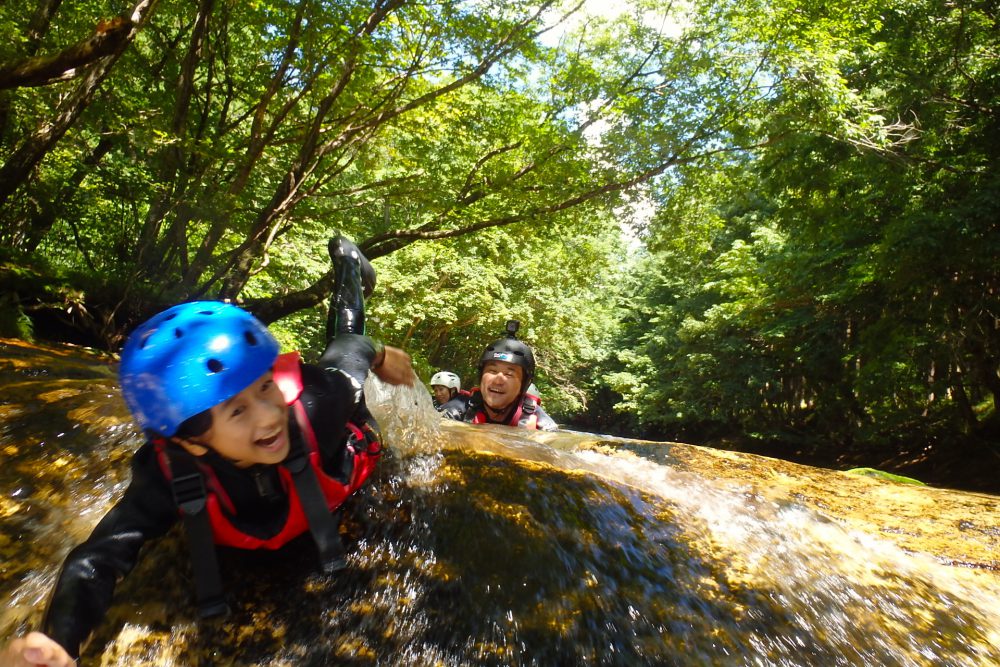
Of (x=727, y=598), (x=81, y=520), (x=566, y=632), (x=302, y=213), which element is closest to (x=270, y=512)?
(x=81, y=520)

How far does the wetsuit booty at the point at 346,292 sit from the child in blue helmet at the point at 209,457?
4.38 feet

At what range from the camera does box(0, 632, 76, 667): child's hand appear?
1.33 m

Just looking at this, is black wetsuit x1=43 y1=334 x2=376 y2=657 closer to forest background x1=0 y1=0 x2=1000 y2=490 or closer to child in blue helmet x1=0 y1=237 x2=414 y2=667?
child in blue helmet x1=0 y1=237 x2=414 y2=667

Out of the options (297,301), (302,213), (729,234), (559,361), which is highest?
(729,234)

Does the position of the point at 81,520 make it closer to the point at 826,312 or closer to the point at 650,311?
the point at 826,312

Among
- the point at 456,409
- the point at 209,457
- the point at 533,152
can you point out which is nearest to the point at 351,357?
the point at 209,457

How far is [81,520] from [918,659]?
339 centimetres

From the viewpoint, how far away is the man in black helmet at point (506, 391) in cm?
530

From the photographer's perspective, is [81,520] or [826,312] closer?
[81,520]

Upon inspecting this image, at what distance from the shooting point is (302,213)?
1043cm

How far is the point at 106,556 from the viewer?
164cm

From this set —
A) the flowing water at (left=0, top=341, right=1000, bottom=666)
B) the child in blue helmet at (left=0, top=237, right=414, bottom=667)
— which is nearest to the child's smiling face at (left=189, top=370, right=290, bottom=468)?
the child in blue helmet at (left=0, top=237, right=414, bottom=667)

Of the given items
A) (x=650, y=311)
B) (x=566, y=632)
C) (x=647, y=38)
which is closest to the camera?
(x=566, y=632)

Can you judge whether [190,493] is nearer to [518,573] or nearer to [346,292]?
[518,573]
